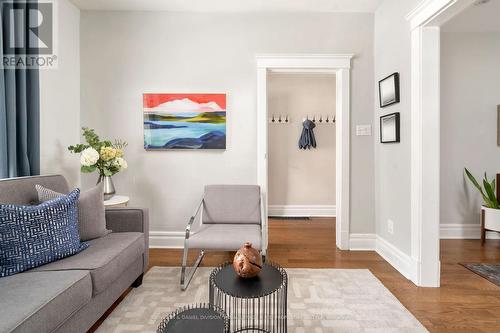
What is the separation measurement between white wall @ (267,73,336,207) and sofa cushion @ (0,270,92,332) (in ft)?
11.8

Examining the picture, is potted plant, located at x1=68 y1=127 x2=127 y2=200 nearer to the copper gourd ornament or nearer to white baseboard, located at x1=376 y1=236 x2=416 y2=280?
the copper gourd ornament

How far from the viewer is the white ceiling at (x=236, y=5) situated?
2.87m

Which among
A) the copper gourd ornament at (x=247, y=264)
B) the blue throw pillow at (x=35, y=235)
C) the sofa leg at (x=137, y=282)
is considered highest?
the blue throw pillow at (x=35, y=235)

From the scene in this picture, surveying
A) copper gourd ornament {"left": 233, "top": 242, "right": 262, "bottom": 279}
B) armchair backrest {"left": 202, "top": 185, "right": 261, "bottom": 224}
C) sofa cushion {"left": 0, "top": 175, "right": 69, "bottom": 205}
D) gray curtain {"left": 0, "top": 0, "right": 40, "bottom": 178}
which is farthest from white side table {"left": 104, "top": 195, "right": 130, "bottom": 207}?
copper gourd ornament {"left": 233, "top": 242, "right": 262, "bottom": 279}

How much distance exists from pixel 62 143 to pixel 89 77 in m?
0.84

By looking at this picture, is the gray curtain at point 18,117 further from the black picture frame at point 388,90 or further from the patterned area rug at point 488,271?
the patterned area rug at point 488,271

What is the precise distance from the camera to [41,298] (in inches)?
45.9

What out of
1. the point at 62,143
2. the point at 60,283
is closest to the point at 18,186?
the point at 60,283

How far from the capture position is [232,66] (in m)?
3.08

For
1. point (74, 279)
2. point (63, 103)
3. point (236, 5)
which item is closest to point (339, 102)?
point (236, 5)

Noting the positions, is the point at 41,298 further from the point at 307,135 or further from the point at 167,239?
the point at 307,135

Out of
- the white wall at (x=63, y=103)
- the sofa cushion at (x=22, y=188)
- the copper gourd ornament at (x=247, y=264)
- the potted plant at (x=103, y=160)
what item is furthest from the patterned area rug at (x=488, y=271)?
the white wall at (x=63, y=103)

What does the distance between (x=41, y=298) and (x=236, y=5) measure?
9.92 feet

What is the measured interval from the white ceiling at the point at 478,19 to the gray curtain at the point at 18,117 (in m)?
4.38
